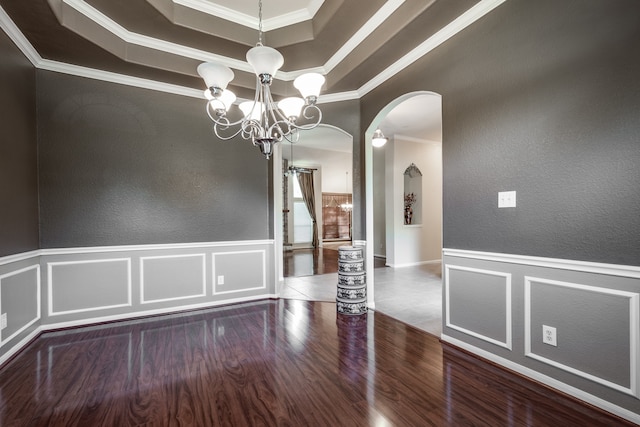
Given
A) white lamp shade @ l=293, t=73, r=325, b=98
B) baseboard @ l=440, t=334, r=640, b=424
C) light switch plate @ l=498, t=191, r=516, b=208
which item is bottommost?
baseboard @ l=440, t=334, r=640, b=424

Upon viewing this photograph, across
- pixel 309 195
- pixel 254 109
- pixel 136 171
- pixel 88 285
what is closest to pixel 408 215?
pixel 309 195

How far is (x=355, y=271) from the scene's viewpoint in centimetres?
353

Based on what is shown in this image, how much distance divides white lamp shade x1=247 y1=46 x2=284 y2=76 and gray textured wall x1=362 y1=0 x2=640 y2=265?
1.62m

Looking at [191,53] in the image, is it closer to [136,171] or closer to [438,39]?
[136,171]

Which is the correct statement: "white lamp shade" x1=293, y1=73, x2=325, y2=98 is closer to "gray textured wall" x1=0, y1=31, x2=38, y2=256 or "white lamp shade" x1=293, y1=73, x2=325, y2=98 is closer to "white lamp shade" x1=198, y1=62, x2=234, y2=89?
"white lamp shade" x1=198, y1=62, x2=234, y2=89

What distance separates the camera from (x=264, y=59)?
2062mm

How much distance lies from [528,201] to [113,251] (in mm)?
4108

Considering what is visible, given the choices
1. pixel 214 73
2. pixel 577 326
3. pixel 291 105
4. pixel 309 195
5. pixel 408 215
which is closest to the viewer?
pixel 577 326

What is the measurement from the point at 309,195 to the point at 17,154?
8271mm

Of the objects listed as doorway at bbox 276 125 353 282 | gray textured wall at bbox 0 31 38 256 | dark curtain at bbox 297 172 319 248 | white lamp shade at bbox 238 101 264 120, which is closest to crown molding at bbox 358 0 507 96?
white lamp shade at bbox 238 101 264 120

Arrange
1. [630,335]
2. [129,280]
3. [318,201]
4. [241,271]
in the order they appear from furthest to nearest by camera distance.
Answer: [318,201]
[241,271]
[129,280]
[630,335]

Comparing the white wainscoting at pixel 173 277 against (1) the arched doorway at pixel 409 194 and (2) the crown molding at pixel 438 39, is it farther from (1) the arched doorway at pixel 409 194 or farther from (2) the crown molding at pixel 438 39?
(1) the arched doorway at pixel 409 194

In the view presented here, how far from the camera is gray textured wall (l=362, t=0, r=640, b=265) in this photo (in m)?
1.65

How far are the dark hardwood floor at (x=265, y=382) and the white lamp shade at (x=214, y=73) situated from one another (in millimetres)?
2187
